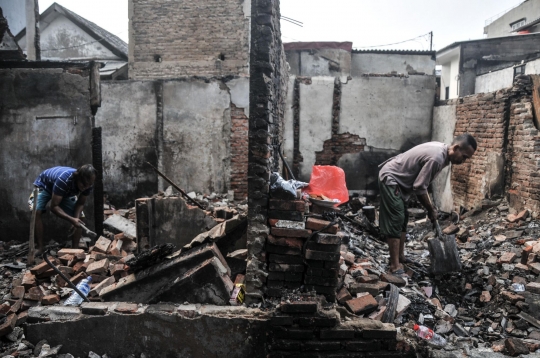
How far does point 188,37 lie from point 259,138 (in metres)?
11.3

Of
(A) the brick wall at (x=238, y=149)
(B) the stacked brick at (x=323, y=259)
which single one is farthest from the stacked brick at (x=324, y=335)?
(A) the brick wall at (x=238, y=149)

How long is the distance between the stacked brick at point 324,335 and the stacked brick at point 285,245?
208 mm

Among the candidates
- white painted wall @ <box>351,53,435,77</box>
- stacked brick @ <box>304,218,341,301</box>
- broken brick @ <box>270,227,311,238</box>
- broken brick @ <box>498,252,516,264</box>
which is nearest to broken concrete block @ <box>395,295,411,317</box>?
stacked brick @ <box>304,218,341,301</box>

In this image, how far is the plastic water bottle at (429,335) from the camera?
3127mm

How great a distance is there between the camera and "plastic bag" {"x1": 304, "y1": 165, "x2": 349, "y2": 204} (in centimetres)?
379

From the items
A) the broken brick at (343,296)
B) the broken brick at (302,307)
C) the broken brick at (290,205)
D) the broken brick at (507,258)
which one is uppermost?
the broken brick at (290,205)

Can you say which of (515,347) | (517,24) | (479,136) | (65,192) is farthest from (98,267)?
(517,24)

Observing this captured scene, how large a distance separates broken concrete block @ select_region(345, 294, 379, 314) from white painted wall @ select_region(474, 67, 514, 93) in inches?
442

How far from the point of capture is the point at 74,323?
3.10 meters

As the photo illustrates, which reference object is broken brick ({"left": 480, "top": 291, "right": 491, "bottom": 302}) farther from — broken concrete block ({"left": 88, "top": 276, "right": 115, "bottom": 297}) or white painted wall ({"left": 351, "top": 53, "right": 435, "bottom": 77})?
white painted wall ({"left": 351, "top": 53, "right": 435, "bottom": 77})

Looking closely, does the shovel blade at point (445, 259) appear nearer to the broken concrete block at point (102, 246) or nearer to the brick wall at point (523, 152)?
the brick wall at point (523, 152)

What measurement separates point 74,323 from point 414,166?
3615mm

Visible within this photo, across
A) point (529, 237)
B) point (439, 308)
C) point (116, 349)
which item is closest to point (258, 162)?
point (116, 349)

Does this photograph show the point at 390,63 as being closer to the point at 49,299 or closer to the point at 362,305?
the point at 362,305
